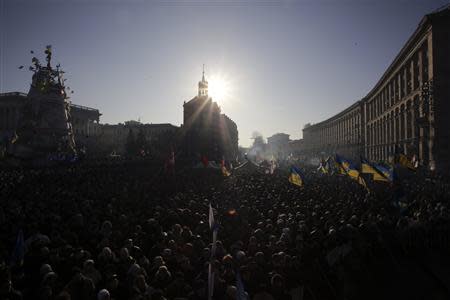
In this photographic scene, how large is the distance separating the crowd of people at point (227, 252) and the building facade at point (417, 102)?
39.5 ft

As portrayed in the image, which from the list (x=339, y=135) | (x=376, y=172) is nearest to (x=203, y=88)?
(x=376, y=172)

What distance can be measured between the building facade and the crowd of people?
12.0 m

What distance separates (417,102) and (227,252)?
143ft

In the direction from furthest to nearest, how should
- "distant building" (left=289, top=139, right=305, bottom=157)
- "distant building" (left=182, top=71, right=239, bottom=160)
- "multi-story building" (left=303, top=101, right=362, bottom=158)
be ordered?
"distant building" (left=289, top=139, right=305, bottom=157), "multi-story building" (left=303, top=101, right=362, bottom=158), "distant building" (left=182, top=71, right=239, bottom=160)

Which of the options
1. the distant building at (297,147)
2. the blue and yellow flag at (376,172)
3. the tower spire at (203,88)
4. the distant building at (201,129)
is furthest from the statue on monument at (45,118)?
the distant building at (297,147)

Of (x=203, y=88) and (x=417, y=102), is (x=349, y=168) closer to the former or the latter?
(x=417, y=102)

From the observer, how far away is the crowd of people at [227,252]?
698cm

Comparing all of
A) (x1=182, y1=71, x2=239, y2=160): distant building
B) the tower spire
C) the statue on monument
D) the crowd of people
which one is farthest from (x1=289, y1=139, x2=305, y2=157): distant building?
the crowd of people

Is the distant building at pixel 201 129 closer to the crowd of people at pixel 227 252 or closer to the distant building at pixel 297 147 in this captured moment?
the crowd of people at pixel 227 252

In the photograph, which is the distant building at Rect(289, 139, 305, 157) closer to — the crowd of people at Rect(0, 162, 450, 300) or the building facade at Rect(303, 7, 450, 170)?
the building facade at Rect(303, 7, 450, 170)

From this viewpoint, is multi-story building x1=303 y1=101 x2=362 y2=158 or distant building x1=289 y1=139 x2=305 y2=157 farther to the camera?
distant building x1=289 y1=139 x2=305 y2=157

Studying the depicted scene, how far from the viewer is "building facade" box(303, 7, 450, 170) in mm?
36312

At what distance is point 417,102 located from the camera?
43.3m

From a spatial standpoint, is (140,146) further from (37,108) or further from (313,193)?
(313,193)
